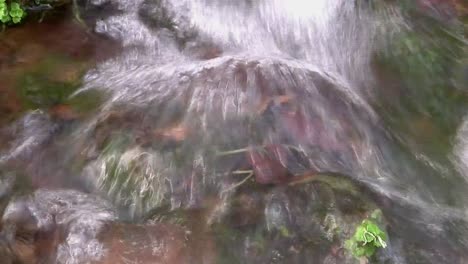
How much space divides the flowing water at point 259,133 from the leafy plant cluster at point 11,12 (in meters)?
0.60

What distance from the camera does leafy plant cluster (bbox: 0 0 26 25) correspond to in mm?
4742

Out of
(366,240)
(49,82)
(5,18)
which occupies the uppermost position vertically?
(5,18)

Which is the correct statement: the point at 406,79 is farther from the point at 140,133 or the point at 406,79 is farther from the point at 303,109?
the point at 140,133

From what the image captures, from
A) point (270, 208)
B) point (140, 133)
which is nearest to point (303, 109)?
point (270, 208)

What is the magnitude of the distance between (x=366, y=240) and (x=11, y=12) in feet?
11.6

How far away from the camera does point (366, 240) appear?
307 cm

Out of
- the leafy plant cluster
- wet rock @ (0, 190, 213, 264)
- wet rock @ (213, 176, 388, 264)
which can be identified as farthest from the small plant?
the leafy plant cluster

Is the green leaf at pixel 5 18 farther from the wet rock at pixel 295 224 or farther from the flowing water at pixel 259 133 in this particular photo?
the wet rock at pixel 295 224

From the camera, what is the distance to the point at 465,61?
188 inches

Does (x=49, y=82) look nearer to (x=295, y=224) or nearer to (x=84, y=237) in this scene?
(x=84, y=237)

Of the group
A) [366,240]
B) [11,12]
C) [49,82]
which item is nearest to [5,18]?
[11,12]

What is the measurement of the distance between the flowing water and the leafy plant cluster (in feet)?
1.98

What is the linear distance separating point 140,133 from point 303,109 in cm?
120

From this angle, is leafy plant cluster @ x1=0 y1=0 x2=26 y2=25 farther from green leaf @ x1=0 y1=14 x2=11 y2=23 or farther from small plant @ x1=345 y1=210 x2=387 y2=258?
small plant @ x1=345 y1=210 x2=387 y2=258
